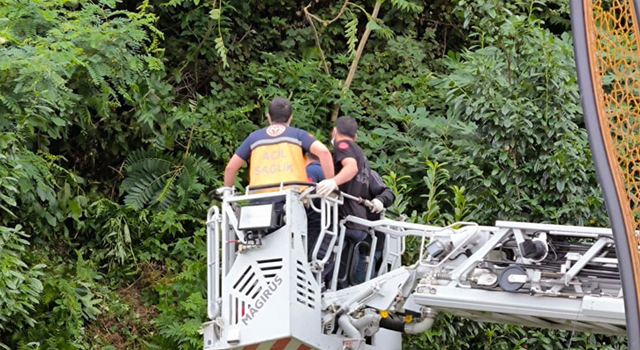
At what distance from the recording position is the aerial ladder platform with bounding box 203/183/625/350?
10.3 metres

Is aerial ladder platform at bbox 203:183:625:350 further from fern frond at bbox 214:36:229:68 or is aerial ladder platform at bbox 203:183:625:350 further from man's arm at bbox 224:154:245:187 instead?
fern frond at bbox 214:36:229:68

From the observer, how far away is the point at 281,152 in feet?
36.8

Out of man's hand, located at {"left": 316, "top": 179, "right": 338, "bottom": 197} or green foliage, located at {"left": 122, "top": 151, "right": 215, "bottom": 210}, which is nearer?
man's hand, located at {"left": 316, "top": 179, "right": 338, "bottom": 197}

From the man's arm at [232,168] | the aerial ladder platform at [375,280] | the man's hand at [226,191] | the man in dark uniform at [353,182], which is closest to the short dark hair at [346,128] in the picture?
the man in dark uniform at [353,182]

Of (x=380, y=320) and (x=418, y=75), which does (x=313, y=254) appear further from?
(x=418, y=75)

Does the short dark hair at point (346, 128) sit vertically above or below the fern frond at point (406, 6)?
below

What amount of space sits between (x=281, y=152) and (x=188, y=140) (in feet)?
16.4

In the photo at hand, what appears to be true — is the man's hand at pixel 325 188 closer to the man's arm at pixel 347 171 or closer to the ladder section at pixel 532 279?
the man's arm at pixel 347 171

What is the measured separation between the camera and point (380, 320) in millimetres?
11336

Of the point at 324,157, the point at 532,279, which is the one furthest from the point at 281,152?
the point at 532,279

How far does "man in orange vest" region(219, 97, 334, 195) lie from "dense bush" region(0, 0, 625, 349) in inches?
101

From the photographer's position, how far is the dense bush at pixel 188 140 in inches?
534

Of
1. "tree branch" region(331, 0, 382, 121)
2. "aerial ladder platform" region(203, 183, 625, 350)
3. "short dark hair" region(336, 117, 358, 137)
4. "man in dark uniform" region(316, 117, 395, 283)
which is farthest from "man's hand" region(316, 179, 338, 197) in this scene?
"tree branch" region(331, 0, 382, 121)

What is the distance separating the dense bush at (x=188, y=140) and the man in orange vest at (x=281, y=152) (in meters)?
2.55
